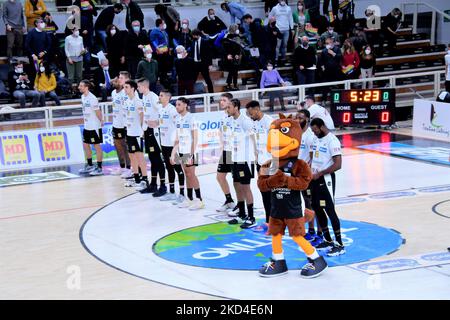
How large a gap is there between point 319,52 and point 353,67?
2413 mm

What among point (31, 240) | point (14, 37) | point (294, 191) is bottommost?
point (31, 240)

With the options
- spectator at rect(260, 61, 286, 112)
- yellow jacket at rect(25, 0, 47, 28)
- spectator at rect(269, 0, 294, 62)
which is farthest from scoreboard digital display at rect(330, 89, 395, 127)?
yellow jacket at rect(25, 0, 47, 28)

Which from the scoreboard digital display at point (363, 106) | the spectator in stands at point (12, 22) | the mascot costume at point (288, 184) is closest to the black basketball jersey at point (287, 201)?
the mascot costume at point (288, 184)

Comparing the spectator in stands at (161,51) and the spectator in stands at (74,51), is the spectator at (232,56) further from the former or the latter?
the spectator in stands at (74,51)

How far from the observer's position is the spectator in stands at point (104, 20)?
2477cm

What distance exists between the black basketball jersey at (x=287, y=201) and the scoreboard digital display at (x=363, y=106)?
42.4 feet

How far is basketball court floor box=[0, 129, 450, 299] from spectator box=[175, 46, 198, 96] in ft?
18.1

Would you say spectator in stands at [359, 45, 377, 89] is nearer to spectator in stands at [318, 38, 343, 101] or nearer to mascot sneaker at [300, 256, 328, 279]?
spectator in stands at [318, 38, 343, 101]

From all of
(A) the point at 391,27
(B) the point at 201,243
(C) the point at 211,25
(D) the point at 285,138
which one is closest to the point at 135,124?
(B) the point at 201,243

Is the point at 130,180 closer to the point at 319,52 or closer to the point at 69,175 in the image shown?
the point at 69,175

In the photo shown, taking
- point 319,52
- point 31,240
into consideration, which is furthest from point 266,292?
point 319,52


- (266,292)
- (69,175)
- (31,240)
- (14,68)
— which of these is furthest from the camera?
(14,68)

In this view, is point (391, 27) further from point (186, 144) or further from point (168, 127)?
point (186, 144)
